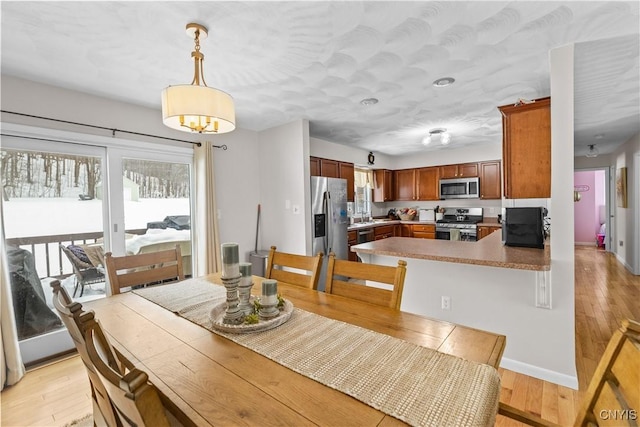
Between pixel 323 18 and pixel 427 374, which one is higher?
pixel 323 18

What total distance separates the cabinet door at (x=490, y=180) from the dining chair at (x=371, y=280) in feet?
15.5

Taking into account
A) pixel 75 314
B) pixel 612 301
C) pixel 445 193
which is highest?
pixel 445 193

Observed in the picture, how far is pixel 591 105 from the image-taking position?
130 inches

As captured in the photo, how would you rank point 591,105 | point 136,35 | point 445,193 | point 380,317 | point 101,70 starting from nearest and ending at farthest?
point 380,317 → point 136,35 → point 101,70 → point 591,105 → point 445,193

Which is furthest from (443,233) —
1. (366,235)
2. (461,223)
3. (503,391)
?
(503,391)

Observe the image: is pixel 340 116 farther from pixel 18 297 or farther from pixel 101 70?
pixel 18 297

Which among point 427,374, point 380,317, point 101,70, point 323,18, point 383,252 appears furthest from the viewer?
point 383,252

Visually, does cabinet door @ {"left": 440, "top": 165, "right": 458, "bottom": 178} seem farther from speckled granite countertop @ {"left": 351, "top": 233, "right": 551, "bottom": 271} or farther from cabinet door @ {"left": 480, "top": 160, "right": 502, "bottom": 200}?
speckled granite countertop @ {"left": 351, "top": 233, "right": 551, "bottom": 271}

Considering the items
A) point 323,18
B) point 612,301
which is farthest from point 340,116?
point 612,301

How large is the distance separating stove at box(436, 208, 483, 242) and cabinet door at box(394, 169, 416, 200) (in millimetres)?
826

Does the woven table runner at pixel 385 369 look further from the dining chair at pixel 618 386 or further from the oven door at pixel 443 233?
the oven door at pixel 443 233

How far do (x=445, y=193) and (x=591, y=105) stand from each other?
8.58 ft

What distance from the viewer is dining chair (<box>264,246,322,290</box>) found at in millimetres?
1681

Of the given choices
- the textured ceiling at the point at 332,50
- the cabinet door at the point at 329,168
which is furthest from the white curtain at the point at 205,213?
the cabinet door at the point at 329,168
